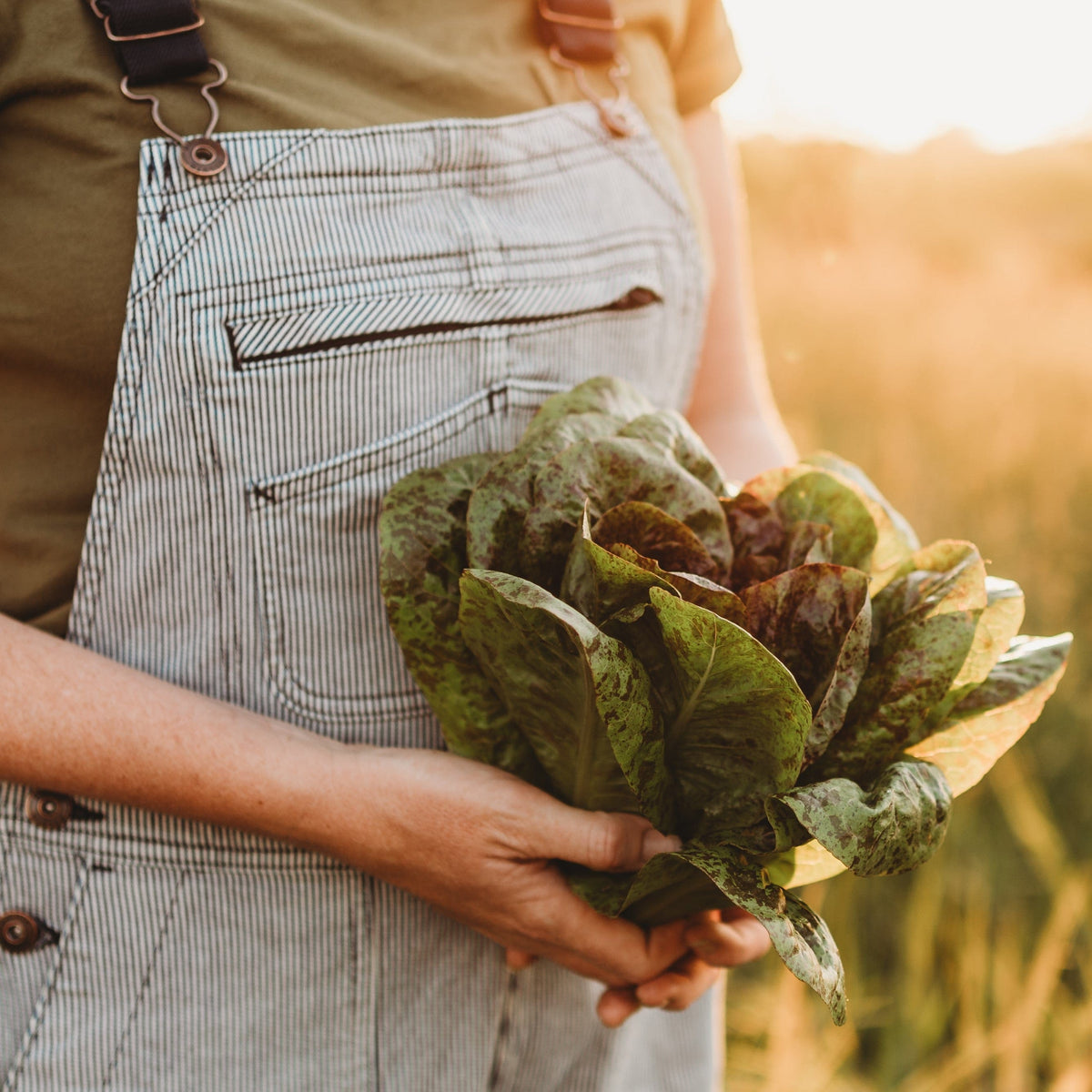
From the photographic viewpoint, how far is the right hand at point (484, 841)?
0.81 m

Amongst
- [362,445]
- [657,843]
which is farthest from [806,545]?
[362,445]

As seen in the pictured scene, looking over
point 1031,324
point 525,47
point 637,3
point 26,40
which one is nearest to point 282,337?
point 26,40

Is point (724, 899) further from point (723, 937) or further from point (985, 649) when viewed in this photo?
point (985, 649)

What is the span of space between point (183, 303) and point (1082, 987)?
8.08 ft

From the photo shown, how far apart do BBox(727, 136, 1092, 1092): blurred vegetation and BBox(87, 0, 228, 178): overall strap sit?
196 centimetres

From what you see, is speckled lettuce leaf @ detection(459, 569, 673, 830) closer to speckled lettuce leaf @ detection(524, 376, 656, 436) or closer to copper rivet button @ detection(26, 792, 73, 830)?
speckled lettuce leaf @ detection(524, 376, 656, 436)

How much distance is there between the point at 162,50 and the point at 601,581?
55cm

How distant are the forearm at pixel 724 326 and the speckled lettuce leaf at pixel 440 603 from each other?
0.56 metres

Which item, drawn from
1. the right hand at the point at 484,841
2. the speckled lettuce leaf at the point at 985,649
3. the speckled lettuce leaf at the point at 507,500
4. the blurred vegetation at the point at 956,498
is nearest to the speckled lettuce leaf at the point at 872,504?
the speckled lettuce leaf at the point at 985,649

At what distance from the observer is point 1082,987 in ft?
7.34

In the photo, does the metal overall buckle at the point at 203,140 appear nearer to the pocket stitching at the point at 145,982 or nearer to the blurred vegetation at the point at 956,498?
the pocket stitching at the point at 145,982

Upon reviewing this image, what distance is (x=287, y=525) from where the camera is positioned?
2.79 feet

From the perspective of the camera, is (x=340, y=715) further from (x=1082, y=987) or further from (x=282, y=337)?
(x=1082, y=987)

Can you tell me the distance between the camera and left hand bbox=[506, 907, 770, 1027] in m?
0.93
